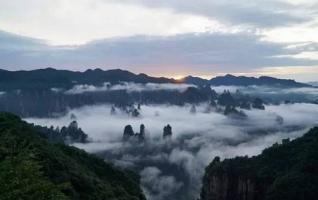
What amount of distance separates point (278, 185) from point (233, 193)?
25306 millimetres

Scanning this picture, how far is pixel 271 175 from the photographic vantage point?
11819 cm

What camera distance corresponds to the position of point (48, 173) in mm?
67250

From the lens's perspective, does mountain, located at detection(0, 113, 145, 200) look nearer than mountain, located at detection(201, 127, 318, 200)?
Yes

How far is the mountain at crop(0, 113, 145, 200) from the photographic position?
27792 millimetres

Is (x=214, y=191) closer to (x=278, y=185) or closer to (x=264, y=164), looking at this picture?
(x=264, y=164)

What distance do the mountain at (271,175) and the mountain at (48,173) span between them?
3093cm

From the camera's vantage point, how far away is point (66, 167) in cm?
7444

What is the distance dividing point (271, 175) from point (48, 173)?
6396cm

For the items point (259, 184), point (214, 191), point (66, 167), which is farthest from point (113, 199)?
point (214, 191)

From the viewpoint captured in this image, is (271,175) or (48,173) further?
(271,175)

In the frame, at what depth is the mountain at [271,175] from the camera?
103 m

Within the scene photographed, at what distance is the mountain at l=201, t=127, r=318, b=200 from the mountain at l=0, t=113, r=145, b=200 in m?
30.9

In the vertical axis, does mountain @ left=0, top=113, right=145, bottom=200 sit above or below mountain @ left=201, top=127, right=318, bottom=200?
above

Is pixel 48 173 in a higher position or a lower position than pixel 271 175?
higher
